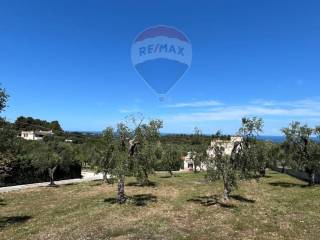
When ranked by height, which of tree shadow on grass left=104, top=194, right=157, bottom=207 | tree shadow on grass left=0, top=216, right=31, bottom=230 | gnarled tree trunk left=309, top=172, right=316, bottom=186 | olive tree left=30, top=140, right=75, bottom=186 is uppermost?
Result: olive tree left=30, top=140, right=75, bottom=186

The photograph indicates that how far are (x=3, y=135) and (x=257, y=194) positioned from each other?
1126 inches

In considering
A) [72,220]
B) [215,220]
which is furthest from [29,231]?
[215,220]

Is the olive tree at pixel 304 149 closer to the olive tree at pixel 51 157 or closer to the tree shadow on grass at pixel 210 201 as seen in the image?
the tree shadow on grass at pixel 210 201

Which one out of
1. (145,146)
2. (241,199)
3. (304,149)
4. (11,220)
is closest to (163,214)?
(145,146)

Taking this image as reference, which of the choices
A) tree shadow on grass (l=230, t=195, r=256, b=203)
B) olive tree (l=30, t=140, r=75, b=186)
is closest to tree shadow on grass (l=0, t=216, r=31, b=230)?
tree shadow on grass (l=230, t=195, r=256, b=203)

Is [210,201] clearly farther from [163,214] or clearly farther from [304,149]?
[304,149]

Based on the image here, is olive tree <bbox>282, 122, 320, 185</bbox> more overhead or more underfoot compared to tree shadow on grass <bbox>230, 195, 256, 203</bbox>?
more overhead

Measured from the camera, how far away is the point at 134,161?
1384 inches

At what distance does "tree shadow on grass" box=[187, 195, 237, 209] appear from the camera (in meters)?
35.3

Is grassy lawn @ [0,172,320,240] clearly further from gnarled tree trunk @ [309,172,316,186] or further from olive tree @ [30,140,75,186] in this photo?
olive tree @ [30,140,75,186]

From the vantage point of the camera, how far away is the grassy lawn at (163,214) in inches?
982

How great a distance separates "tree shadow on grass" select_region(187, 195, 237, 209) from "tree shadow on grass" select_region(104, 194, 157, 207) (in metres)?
4.02

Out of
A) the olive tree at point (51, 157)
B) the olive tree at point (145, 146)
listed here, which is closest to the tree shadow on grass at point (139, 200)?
the olive tree at point (145, 146)

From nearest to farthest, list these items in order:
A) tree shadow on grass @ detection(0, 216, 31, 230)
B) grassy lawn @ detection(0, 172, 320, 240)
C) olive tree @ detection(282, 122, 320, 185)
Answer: grassy lawn @ detection(0, 172, 320, 240) < tree shadow on grass @ detection(0, 216, 31, 230) < olive tree @ detection(282, 122, 320, 185)
